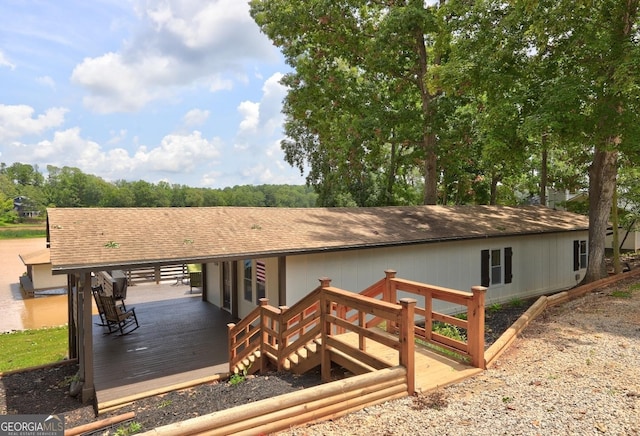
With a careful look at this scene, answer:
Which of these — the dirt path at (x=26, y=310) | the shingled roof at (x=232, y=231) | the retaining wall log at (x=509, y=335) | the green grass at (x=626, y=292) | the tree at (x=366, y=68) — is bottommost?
the dirt path at (x=26, y=310)

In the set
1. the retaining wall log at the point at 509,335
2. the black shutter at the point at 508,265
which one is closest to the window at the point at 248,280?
the retaining wall log at the point at 509,335

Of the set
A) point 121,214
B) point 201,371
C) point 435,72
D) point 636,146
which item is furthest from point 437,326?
point 435,72

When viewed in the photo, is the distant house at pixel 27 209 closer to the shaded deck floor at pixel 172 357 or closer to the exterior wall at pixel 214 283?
the exterior wall at pixel 214 283

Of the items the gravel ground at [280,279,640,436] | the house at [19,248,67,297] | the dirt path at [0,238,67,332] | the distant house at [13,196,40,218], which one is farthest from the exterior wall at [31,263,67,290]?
the distant house at [13,196,40,218]

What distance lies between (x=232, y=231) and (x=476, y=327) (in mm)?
5966

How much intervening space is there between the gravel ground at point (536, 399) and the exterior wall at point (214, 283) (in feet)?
30.0

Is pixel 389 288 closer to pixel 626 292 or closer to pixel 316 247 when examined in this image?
pixel 316 247

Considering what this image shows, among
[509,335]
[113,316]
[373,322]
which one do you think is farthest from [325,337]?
[113,316]

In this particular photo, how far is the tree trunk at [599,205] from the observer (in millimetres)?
12438

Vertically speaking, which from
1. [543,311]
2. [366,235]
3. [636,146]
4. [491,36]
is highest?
[491,36]

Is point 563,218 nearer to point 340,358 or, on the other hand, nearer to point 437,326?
point 437,326

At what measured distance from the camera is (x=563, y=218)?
1639 centimetres

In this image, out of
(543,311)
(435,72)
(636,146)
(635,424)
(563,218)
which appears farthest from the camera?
(563,218)

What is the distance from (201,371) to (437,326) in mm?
5271
